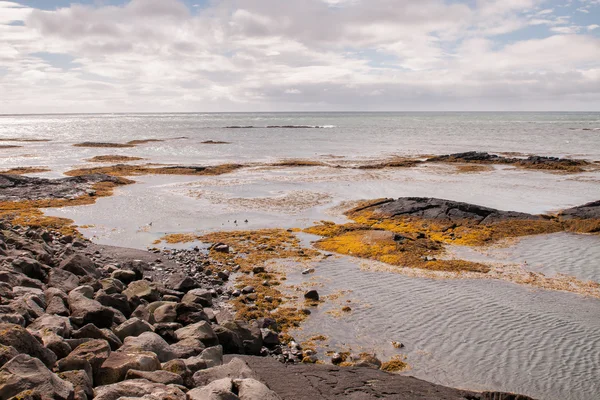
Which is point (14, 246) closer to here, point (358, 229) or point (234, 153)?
point (358, 229)

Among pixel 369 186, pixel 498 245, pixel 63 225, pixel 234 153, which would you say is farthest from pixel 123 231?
pixel 234 153

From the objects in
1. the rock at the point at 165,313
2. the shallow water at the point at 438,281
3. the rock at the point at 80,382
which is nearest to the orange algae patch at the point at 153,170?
the shallow water at the point at 438,281

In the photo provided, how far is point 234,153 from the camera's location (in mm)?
76312

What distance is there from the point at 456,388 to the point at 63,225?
23.7 meters

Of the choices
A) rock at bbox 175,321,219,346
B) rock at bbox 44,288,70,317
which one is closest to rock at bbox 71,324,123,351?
rock at bbox 175,321,219,346

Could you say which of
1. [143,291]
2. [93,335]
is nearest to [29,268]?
[143,291]

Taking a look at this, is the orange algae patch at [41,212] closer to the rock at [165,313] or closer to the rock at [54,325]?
the rock at [165,313]

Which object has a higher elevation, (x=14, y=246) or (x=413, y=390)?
(x=14, y=246)

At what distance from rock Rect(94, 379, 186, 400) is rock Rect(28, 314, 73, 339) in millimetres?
2766

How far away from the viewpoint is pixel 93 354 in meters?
8.68

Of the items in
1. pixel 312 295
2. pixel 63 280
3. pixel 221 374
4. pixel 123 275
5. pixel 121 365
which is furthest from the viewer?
pixel 123 275

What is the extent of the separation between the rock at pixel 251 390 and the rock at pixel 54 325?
4.17 m

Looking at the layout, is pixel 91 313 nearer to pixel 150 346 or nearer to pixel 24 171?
pixel 150 346

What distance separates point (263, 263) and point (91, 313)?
9.79 metres
